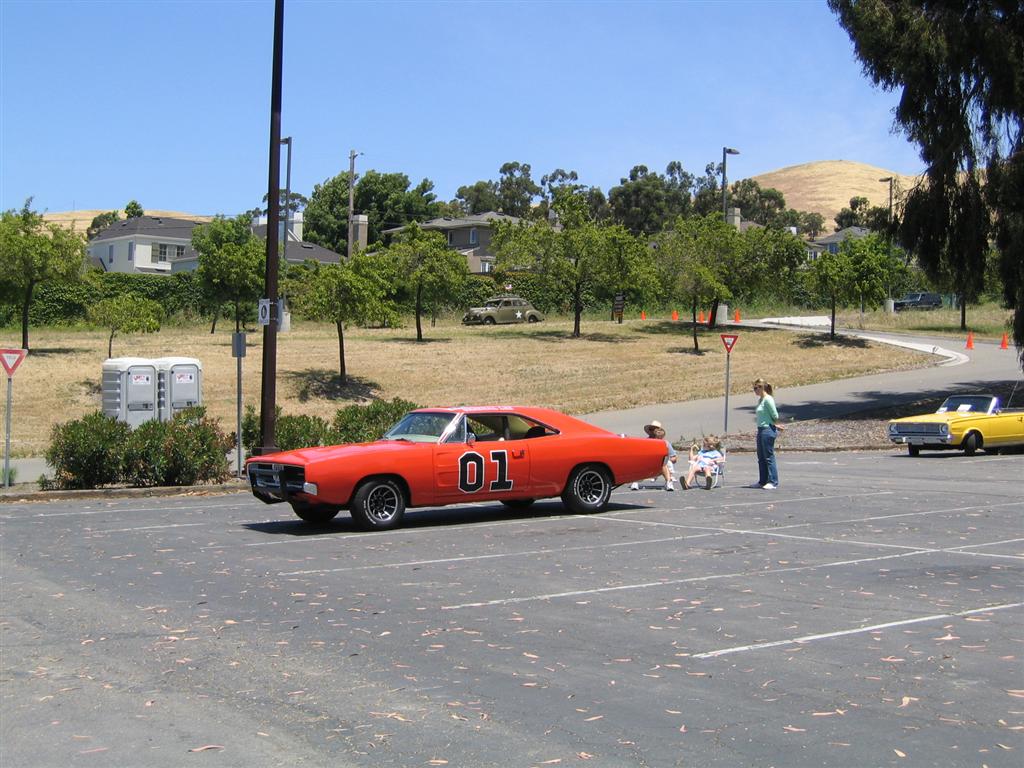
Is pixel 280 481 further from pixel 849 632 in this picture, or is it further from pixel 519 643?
pixel 849 632

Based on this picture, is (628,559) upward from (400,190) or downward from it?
downward

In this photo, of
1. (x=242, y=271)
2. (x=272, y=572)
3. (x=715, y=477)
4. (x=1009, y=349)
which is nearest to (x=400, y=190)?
(x=242, y=271)

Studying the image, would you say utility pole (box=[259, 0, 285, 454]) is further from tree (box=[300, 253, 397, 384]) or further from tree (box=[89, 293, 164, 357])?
tree (box=[89, 293, 164, 357])

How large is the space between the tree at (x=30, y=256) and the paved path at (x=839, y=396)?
67.8 ft

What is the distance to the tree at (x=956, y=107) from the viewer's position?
32.5m

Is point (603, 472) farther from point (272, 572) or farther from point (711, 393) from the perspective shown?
point (711, 393)

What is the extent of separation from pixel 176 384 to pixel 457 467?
1493cm

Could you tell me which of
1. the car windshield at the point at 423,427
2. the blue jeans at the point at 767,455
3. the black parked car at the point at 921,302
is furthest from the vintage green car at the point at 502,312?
the car windshield at the point at 423,427

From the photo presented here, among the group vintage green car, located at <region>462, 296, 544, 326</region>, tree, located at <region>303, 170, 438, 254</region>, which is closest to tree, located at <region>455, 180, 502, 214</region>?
tree, located at <region>303, 170, 438, 254</region>

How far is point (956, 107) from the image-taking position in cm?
3359

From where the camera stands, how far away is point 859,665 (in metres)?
7.24

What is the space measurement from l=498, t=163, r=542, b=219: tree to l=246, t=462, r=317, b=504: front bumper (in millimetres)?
139794

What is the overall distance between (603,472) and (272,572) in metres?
5.65

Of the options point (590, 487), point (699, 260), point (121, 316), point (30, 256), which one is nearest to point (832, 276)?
point (699, 260)
